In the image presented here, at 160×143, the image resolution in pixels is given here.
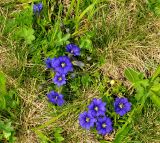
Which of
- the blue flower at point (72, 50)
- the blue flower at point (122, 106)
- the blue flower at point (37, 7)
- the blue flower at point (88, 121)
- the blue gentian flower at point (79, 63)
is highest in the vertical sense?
the blue flower at point (37, 7)

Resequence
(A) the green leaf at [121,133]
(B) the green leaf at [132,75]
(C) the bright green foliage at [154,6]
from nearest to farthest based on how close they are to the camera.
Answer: (A) the green leaf at [121,133] → (B) the green leaf at [132,75] → (C) the bright green foliage at [154,6]

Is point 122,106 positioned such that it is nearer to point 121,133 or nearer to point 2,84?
point 121,133

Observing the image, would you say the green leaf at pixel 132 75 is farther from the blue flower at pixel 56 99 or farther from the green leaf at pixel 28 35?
the green leaf at pixel 28 35

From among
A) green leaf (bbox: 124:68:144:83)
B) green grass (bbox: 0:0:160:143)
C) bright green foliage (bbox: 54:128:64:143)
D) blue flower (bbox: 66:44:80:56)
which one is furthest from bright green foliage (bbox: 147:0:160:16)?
bright green foliage (bbox: 54:128:64:143)

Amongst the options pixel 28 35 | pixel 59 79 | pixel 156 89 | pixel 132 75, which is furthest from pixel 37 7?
pixel 156 89

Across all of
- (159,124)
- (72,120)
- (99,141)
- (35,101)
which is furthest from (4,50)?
(159,124)

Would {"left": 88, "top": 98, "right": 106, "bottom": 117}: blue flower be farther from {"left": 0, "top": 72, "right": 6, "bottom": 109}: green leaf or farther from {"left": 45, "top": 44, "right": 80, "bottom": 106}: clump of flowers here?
{"left": 0, "top": 72, "right": 6, "bottom": 109}: green leaf

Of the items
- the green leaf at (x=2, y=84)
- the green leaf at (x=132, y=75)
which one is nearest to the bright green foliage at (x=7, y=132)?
the green leaf at (x=2, y=84)

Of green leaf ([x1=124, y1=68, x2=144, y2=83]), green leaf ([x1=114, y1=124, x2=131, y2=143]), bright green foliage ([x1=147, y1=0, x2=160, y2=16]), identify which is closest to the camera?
green leaf ([x1=114, y1=124, x2=131, y2=143])

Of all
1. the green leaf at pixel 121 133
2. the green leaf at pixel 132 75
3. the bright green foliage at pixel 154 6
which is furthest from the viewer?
the bright green foliage at pixel 154 6
